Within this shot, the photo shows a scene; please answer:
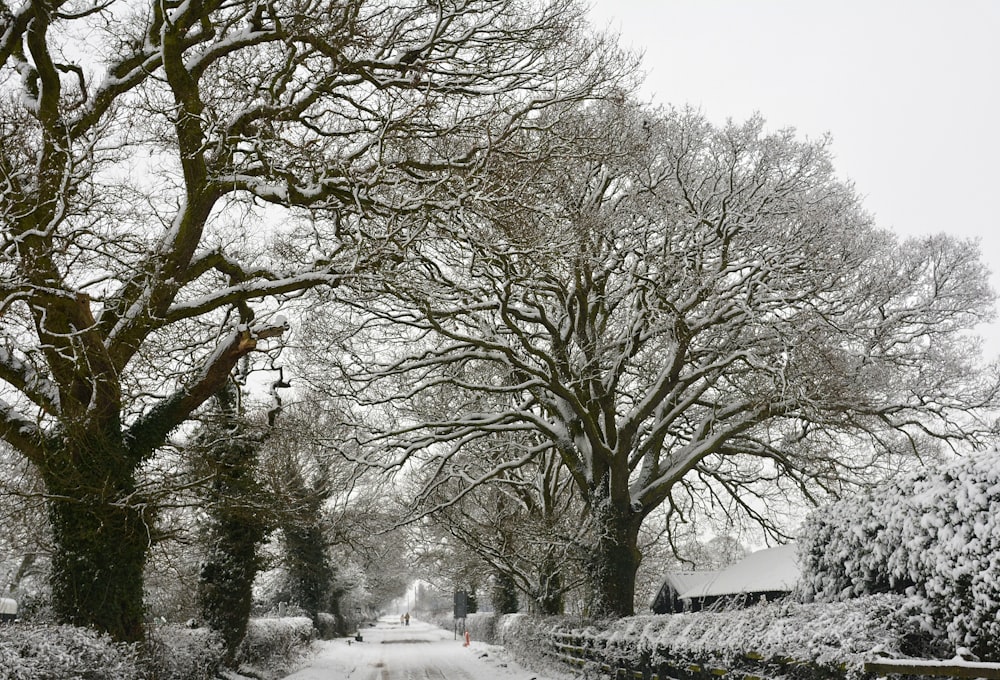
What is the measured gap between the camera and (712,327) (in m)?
16.2

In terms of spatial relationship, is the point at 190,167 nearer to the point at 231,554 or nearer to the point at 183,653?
the point at 183,653

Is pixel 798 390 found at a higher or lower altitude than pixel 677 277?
lower

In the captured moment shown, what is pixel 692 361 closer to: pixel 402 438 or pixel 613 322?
pixel 613 322

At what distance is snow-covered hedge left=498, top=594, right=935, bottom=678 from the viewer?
6191 mm

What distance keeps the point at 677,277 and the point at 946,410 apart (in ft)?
20.2

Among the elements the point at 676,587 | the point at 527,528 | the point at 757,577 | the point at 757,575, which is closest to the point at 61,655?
the point at 527,528

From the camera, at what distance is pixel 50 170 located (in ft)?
24.5

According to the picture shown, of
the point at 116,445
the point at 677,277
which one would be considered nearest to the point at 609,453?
the point at 677,277

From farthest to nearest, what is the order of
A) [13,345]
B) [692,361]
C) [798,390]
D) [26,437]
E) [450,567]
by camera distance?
[450,567] < [692,361] < [798,390] < [26,437] < [13,345]

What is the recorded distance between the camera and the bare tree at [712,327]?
14.3 m

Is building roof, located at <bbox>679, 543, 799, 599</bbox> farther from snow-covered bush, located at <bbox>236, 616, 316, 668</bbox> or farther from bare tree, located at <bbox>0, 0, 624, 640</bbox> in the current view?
bare tree, located at <bbox>0, 0, 624, 640</bbox>

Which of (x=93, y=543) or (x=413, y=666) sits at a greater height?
(x=93, y=543)

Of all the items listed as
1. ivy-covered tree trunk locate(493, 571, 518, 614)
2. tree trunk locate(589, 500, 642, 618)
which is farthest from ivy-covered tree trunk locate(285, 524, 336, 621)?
tree trunk locate(589, 500, 642, 618)

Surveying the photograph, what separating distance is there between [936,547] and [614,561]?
1034 centimetres
